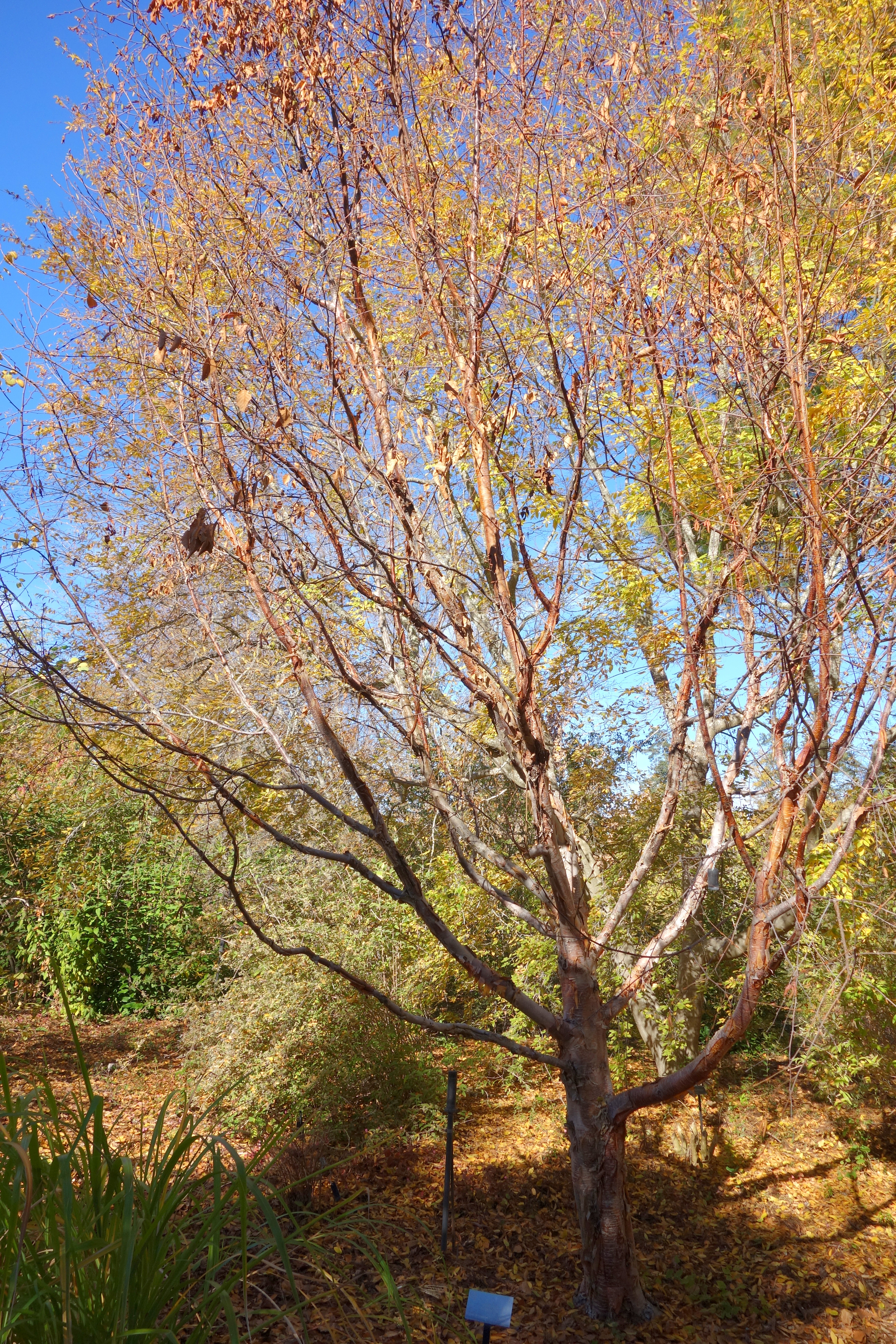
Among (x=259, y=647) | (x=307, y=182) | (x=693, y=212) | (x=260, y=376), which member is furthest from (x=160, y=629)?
(x=693, y=212)

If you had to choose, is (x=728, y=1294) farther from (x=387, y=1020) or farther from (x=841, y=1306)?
(x=387, y=1020)

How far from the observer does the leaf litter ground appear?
3961 millimetres

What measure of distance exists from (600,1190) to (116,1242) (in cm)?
269

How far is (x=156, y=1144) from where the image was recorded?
2.03 metres

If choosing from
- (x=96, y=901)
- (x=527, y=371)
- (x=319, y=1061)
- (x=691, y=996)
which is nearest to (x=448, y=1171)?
(x=319, y=1061)

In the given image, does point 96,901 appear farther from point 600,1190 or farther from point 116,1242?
point 116,1242

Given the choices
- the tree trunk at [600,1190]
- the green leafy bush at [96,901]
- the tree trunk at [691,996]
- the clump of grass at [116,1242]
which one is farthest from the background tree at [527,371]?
the green leafy bush at [96,901]

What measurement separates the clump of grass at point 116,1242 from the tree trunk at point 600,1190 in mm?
1657

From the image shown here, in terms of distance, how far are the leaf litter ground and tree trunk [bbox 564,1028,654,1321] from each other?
0.39ft

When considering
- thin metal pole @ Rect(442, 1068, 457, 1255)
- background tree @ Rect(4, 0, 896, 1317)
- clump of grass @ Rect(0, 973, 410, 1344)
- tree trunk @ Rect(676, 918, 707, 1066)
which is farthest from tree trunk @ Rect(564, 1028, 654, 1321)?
tree trunk @ Rect(676, 918, 707, 1066)

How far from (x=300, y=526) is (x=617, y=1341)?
415cm

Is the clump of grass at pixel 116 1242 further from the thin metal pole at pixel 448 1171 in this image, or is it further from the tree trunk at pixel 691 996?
the tree trunk at pixel 691 996

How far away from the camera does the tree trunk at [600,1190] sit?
3596 millimetres

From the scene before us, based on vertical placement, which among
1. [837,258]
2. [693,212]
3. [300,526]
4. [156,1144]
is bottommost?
[156,1144]
